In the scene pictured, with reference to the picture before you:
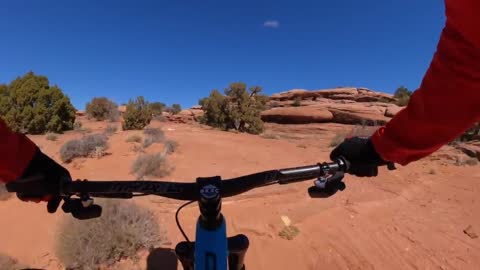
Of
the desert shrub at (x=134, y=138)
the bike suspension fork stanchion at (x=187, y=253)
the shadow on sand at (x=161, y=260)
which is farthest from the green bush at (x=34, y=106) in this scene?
the bike suspension fork stanchion at (x=187, y=253)

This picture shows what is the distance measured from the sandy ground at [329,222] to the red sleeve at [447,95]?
10.1 feet

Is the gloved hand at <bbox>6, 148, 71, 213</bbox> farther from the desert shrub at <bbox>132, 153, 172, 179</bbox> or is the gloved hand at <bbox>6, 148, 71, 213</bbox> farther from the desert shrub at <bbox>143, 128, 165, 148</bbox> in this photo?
the desert shrub at <bbox>143, 128, 165, 148</bbox>

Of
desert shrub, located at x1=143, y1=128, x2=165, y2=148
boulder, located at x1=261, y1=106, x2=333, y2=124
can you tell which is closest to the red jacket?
desert shrub, located at x1=143, y1=128, x2=165, y2=148

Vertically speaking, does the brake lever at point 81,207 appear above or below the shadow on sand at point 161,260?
above

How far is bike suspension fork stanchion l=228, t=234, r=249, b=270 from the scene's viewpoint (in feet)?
4.69

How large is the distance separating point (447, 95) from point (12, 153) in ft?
5.35

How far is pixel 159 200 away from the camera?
18.1 ft

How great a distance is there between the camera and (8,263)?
3580 millimetres

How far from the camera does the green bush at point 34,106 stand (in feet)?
58.8

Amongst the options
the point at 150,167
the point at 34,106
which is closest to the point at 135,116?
Answer: the point at 34,106

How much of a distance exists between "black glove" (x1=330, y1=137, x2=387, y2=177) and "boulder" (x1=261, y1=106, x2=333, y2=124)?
93.0 ft

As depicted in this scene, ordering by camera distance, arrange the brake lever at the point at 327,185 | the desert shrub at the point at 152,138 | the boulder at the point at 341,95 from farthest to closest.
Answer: the boulder at the point at 341,95
the desert shrub at the point at 152,138
the brake lever at the point at 327,185

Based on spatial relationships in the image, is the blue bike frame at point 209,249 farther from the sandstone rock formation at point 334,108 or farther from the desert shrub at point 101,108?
the desert shrub at point 101,108

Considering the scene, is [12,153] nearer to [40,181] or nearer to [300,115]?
[40,181]
